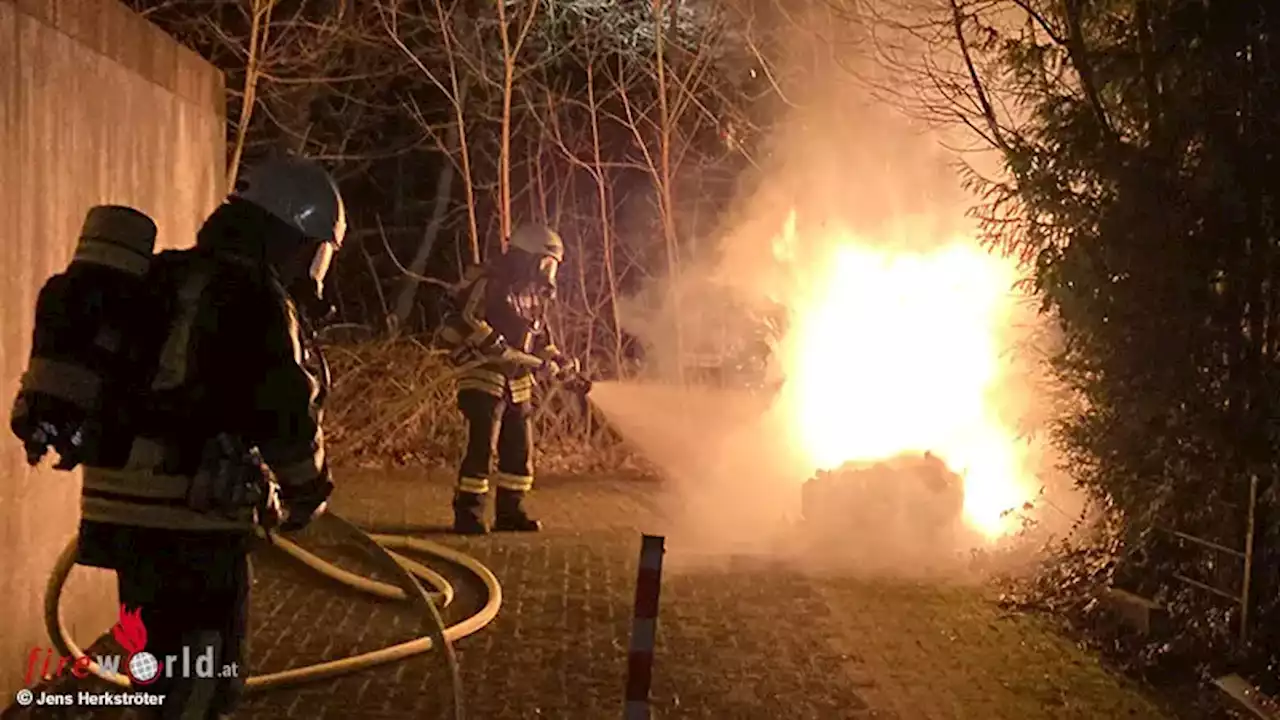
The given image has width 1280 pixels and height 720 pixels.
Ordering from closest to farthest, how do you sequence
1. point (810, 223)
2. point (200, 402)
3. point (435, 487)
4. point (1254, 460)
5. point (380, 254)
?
1. point (200, 402)
2. point (1254, 460)
3. point (435, 487)
4. point (810, 223)
5. point (380, 254)

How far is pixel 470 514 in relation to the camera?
9.08 metres

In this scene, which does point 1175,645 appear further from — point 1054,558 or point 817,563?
point 817,563

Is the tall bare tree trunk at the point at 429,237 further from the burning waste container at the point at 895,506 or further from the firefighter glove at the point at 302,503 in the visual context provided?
the firefighter glove at the point at 302,503

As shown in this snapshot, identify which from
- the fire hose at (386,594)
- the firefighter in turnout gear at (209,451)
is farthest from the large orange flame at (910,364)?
the firefighter in turnout gear at (209,451)

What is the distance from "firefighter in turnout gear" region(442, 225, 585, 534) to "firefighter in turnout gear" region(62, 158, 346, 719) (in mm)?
4750

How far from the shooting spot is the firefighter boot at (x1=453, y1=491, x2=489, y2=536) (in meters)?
9.06

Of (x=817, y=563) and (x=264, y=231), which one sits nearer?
(x=264, y=231)

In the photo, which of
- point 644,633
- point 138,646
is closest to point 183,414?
point 138,646

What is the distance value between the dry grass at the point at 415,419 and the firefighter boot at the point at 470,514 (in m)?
3.38

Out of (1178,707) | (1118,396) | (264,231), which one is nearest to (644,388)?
(1118,396)

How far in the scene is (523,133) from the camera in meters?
16.8

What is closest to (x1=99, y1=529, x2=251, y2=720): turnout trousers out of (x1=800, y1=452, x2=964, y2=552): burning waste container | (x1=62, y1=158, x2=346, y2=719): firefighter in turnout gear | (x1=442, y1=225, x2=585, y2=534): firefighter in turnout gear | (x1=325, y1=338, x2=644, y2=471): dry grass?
(x1=62, y1=158, x2=346, y2=719): firefighter in turnout gear

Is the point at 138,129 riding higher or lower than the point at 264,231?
higher

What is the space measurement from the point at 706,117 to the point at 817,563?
25.4ft
